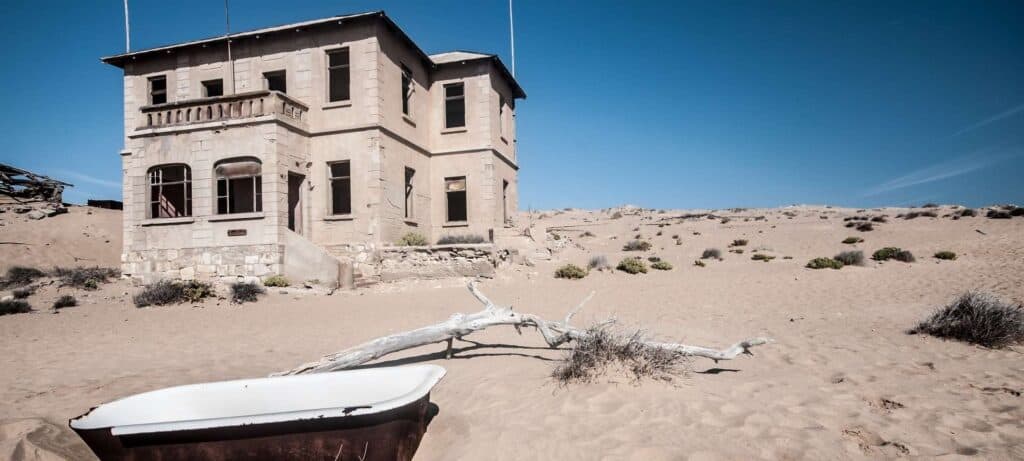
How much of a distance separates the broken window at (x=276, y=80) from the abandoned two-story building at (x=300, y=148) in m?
0.05

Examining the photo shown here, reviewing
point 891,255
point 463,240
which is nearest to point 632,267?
point 463,240

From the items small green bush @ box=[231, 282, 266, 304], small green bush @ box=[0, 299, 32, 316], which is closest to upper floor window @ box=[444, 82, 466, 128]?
small green bush @ box=[231, 282, 266, 304]

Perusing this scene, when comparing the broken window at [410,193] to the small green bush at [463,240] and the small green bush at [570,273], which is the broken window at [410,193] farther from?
the small green bush at [570,273]

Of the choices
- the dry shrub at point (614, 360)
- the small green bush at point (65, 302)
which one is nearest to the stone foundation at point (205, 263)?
the small green bush at point (65, 302)

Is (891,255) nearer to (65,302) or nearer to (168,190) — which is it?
(65,302)

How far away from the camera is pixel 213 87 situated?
18.8m

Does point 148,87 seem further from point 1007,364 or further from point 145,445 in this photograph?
point 1007,364

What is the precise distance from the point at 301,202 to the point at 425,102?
6506mm

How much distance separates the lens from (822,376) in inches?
220

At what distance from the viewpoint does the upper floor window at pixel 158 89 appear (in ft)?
61.7

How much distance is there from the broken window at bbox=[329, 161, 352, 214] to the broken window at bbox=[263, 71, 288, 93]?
12.6ft

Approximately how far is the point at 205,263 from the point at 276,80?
24.1 ft

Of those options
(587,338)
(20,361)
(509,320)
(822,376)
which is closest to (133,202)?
(20,361)

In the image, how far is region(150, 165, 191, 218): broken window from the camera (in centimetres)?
1602
